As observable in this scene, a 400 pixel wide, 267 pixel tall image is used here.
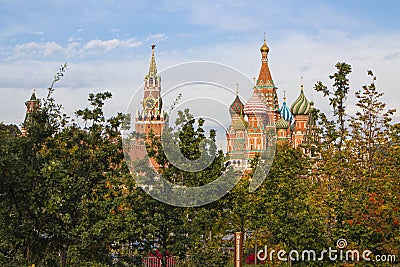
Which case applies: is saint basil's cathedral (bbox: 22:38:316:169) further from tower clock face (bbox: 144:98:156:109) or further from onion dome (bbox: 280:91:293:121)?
onion dome (bbox: 280:91:293:121)

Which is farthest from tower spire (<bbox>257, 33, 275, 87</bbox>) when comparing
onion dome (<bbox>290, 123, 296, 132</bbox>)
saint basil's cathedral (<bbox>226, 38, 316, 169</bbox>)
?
saint basil's cathedral (<bbox>226, 38, 316, 169</bbox>)

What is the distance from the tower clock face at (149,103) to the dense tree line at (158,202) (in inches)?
24.0

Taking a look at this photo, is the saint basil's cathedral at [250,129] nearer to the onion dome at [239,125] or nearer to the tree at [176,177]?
the onion dome at [239,125]

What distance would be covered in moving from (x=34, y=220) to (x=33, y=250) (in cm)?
60

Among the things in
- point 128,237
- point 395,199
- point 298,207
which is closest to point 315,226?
point 298,207

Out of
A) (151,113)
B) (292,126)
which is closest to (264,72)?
(292,126)

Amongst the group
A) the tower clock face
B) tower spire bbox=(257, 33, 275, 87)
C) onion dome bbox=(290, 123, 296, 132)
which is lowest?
the tower clock face

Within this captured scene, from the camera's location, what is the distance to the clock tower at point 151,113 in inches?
451

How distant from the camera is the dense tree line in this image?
9844mm

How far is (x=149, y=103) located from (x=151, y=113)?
23 centimetres

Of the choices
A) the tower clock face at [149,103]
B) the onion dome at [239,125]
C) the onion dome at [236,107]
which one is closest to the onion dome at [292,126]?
the onion dome at [236,107]

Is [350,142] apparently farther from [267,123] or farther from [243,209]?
[267,123]

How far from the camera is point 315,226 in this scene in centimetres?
1205

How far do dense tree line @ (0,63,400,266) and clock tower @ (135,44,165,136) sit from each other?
34 cm
